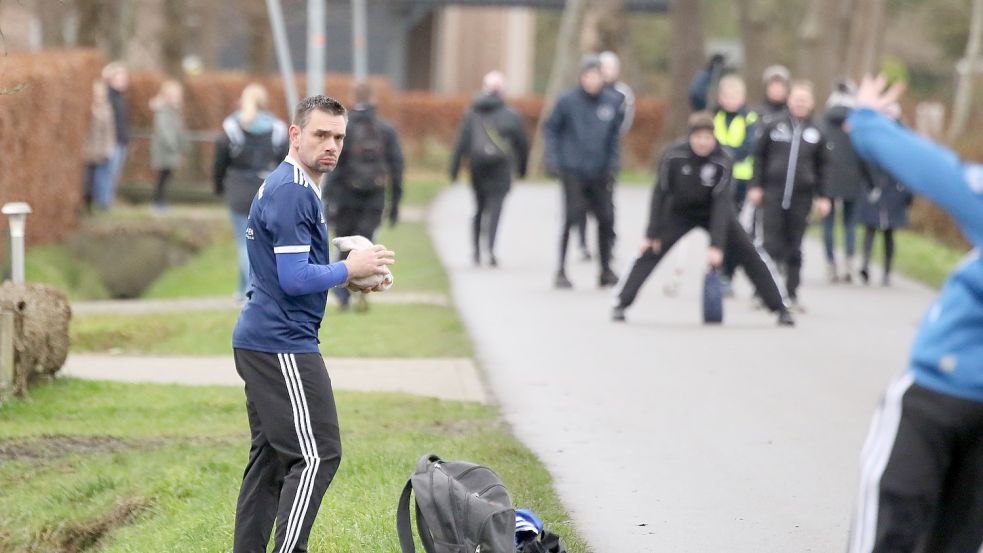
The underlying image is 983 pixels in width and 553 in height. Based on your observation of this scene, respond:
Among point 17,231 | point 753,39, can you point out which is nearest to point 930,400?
point 17,231

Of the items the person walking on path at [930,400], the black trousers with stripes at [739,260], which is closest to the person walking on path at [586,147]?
the black trousers with stripes at [739,260]

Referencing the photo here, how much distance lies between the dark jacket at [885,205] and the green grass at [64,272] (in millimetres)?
8320

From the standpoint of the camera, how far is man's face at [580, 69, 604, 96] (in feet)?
51.8

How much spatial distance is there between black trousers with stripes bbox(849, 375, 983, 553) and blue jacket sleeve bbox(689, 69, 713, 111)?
38.3 ft

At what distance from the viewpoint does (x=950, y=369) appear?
15.2 ft

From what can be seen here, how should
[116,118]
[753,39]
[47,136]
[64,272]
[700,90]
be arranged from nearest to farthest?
1. [700,90]
2. [64,272]
3. [47,136]
4. [116,118]
5. [753,39]

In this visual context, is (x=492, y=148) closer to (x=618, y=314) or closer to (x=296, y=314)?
(x=618, y=314)

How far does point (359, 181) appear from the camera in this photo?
14.4 m

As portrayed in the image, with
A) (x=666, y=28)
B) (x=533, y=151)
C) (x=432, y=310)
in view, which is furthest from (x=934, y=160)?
(x=666, y=28)

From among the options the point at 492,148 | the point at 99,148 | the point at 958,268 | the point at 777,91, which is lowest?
the point at 99,148

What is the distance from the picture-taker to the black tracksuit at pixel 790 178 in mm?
14633

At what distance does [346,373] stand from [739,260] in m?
3.86

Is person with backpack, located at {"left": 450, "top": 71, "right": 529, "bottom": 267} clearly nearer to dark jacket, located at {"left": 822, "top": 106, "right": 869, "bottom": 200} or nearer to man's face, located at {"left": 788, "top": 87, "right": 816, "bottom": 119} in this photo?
dark jacket, located at {"left": 822, "top": 106, "right": 869, "bottom": 200}

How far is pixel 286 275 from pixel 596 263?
13183 millimetres
